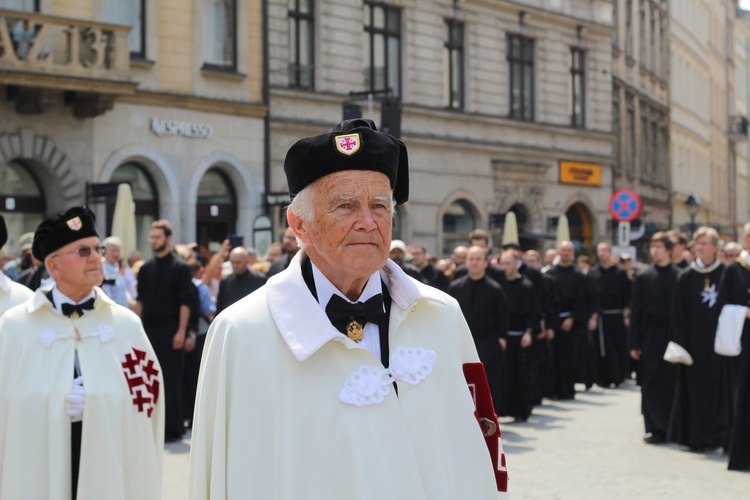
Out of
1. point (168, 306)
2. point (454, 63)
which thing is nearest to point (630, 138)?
point (454, 63)

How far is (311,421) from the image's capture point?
3.50 m

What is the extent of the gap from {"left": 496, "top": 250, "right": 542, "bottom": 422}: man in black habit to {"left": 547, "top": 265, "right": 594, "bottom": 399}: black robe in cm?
240

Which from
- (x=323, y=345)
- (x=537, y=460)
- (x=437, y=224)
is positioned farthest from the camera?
(x=437, y=224)

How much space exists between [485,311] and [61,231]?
7.23m

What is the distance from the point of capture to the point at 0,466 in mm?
6363

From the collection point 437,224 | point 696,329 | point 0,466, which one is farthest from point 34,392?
point 437,224

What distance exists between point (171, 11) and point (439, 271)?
35.1 feet

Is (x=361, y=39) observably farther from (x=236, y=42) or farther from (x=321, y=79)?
(x=236, y=42)

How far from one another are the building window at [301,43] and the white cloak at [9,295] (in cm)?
2060

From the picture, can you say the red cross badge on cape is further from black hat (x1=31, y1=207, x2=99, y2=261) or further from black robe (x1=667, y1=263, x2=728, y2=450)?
black robe (x1=667, y1=263, x2=728, y2=450)

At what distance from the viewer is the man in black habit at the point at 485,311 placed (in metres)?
13.4

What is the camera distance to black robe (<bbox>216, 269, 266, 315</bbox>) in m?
13.5

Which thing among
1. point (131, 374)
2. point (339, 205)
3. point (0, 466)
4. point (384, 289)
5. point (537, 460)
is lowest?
point (537, 460)

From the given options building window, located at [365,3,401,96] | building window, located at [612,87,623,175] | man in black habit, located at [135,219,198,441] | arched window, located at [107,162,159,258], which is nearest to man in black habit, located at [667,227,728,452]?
man in black habit, located at [135,219,198,441]
